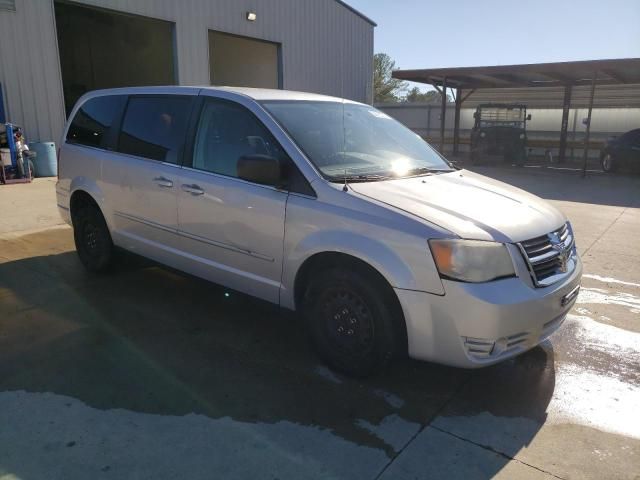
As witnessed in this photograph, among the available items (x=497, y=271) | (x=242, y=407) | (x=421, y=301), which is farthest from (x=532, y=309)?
(x=242, y=407)

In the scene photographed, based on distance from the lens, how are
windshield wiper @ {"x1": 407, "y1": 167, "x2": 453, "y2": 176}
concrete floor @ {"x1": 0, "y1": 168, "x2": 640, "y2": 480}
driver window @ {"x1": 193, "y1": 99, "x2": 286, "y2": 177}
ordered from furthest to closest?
windshield wiper @ {"x1": 407, "y1": 167, "x2": 453, "y2": 176}
driver window @ {"x1": 193, "y1": 99, "x2": 286, "y2": 177}
concrete floor @ {"x1": 0, "y1": 168, "x2": 640, "y2": 480}

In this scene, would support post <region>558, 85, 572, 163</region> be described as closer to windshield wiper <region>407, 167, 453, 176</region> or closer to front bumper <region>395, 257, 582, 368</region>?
windshield wiper <region>407, 167, 453, 176</region>

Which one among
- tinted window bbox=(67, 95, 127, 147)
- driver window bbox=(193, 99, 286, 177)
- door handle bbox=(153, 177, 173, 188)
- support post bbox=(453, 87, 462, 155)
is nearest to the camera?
driver window bbox=(193, 99, 286, 177)

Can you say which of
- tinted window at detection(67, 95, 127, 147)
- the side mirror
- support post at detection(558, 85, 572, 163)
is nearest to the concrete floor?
the side mirror

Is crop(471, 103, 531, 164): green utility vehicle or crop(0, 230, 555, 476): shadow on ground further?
crop(471, 103, 531, 164): green utility vehicle

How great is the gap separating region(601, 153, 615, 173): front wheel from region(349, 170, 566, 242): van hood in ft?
50.7

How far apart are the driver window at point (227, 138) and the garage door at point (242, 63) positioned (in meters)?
15.3

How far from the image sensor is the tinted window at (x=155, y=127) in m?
4.27

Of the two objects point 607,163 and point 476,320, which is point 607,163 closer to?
point 607,163

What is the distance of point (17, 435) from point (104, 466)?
594 mm

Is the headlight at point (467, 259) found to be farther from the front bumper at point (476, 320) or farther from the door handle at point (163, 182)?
the door handle at point (163, 182)

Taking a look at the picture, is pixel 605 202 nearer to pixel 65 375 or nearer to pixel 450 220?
pixel 450 220

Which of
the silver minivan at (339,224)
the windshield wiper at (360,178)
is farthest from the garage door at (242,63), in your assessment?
the windshield wiper at (360,178)

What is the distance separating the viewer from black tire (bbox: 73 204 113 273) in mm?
5109
